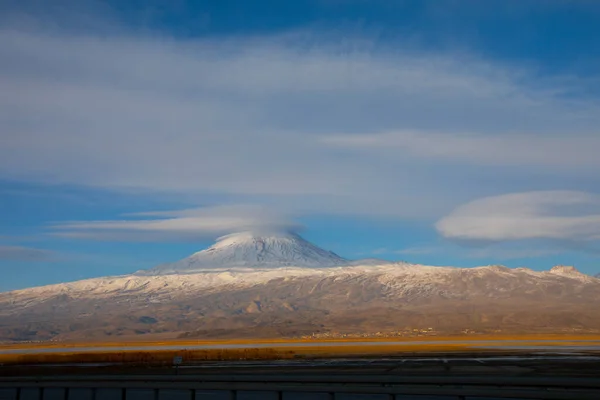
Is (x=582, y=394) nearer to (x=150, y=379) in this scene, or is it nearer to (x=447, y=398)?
(x=447, y=398)

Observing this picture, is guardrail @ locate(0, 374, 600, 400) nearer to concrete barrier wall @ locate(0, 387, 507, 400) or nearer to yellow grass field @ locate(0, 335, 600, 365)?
concrete barrier wall @ locate(0, 387, 507, 400)

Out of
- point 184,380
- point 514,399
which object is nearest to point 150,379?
point 184,380

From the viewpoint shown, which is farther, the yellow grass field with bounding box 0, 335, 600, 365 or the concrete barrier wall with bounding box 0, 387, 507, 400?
the yellow grass field with bounding box 0, 335, 600, 365

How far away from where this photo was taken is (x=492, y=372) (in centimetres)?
4003

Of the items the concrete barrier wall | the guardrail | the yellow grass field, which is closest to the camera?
the guardrail

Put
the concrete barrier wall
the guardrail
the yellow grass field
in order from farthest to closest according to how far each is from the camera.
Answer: the yellow grass field → the concrete barrier wall → the guardrail

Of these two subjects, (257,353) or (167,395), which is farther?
(257,353)

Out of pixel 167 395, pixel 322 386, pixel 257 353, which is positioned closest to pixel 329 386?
pixel 322 386

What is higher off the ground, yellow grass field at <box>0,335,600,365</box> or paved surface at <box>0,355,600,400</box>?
yellow grass field at <box>0,335,600,365</box>

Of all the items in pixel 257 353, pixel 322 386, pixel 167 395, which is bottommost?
pixel 167 395

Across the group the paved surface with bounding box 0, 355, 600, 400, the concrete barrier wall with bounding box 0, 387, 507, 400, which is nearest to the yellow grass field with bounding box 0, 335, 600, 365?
the concrete barrier wall with bounding box 0, 387, 507, 400

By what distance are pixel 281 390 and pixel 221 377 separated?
3151 millimetres

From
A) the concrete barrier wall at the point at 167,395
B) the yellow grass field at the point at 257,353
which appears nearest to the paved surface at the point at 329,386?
the concrete barrier wall at the point at 167,395

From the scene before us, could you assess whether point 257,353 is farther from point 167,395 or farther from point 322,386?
point 322,386
